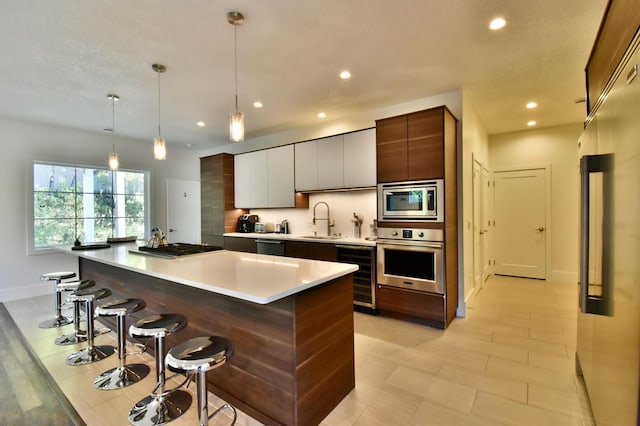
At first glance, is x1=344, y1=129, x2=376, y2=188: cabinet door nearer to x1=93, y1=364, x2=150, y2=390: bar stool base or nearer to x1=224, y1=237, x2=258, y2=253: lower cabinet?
x1=224, y1=237, x2=258, y2=253: lower cabinet

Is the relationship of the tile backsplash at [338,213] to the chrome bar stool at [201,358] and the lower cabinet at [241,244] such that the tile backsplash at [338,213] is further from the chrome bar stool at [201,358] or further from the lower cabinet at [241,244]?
the chrome bar stool at [201,358]

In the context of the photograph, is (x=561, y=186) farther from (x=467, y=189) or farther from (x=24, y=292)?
(x=24, y=292)

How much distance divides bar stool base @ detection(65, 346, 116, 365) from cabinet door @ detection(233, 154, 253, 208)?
127 inches

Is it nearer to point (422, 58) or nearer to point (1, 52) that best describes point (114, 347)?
point (1, 52)

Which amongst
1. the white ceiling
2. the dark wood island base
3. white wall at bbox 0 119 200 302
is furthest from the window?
the dark wood island base

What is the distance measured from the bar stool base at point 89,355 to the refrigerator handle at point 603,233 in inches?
146

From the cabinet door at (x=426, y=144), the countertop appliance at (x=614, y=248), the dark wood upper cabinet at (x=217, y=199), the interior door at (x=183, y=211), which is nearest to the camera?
the countertop appliance at (x=614, y=248)

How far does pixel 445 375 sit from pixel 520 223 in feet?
14.9

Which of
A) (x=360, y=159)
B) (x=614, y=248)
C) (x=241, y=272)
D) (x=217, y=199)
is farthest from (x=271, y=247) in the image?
(x=614, y=248)

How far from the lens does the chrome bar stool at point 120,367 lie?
223 centimetres

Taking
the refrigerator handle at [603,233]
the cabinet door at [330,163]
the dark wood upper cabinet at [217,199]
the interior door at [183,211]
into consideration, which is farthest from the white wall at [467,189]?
the interior door at [183,211]

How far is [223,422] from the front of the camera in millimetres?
1847

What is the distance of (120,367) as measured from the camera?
7.75 ft

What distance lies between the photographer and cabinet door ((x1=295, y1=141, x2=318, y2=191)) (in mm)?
4566
